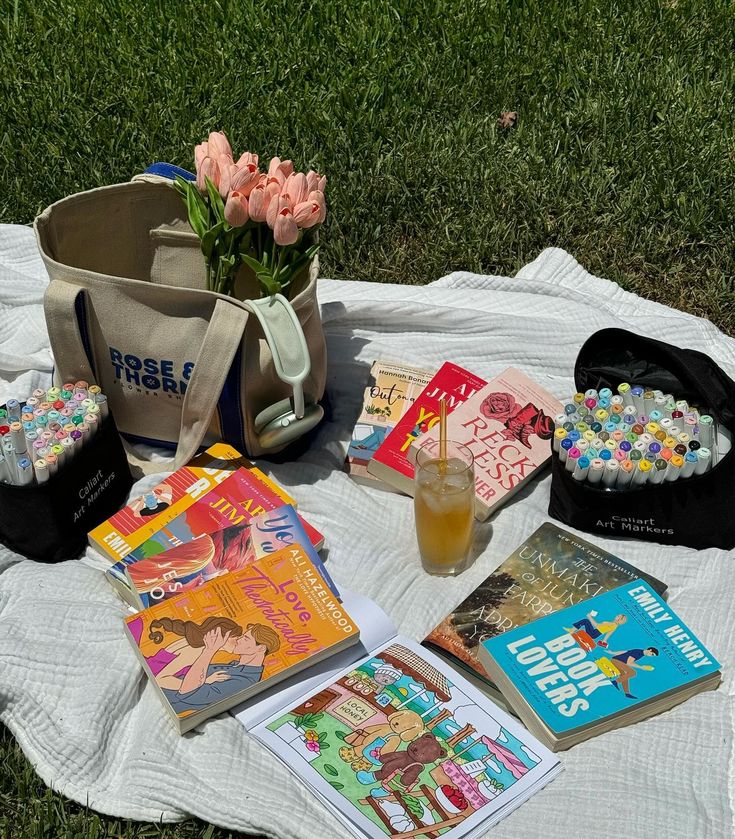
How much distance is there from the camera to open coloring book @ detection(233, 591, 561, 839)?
1293 mm

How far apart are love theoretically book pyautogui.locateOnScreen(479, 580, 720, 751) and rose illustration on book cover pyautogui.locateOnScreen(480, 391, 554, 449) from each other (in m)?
0.42

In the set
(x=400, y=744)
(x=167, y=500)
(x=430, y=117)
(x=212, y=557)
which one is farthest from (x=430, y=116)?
(x=400, y=744)

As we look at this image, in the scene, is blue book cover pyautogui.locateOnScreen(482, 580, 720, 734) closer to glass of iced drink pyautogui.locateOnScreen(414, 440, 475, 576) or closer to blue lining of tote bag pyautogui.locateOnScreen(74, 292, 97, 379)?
glass of iced drink pyautogui.locateOnScreen(414, 440, 475, 576)

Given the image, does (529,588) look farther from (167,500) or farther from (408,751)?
(167,500)

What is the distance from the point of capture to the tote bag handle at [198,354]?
1.70 metres

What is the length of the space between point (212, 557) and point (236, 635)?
7.7 inches

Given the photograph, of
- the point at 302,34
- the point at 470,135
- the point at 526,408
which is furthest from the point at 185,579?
the point at 302,34

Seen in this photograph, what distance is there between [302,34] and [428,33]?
1.32 ft

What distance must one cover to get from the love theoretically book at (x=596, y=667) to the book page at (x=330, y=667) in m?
0.18

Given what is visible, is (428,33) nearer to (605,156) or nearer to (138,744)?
(605,156)

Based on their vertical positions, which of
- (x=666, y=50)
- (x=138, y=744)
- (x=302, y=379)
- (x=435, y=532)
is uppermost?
(x=666, y=50)

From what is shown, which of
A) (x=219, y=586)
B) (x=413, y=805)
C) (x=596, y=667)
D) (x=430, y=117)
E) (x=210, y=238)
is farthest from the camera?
(x=430, y=117)

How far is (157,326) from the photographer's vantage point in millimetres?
1762

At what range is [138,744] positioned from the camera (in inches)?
55.7
